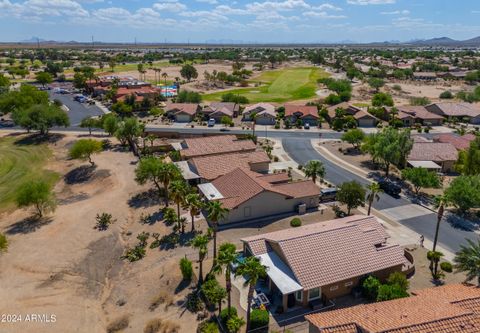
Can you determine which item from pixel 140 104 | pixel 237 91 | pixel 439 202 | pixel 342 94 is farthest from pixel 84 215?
pixel 237 91

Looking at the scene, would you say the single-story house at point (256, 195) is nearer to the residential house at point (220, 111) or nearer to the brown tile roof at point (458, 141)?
the brown tile roof at point (458, 141)

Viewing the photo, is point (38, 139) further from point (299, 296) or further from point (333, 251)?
point (333, 251)

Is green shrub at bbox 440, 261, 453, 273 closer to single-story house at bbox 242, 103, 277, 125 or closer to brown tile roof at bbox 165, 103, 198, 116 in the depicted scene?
single-story house at bbox 242, 103, 277, 125

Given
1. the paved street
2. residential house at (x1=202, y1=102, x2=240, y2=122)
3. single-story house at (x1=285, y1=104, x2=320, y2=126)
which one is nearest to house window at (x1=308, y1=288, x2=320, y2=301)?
the paved street

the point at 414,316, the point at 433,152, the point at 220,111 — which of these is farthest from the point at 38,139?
the point at 414,316

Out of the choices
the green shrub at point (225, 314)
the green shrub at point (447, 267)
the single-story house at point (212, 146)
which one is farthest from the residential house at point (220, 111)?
→ the green shrub at point (225, 314)

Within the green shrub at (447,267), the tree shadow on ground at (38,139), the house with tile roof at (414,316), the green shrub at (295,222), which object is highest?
the house with tile roof at (414,316)

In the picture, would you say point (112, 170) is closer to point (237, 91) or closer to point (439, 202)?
point (439, 202)
